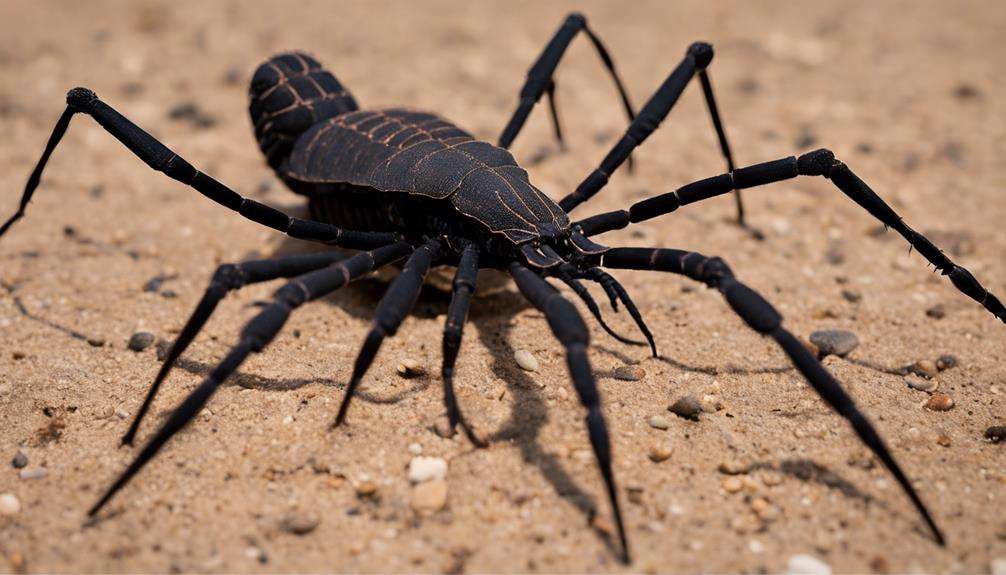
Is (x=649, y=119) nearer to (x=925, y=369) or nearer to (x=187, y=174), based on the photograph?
(x=925, y=369)

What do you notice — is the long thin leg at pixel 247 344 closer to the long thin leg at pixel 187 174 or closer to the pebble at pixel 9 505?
the pebble at pixel 9 505

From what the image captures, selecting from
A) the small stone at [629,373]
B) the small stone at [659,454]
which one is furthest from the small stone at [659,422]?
the small stone at [629,373]

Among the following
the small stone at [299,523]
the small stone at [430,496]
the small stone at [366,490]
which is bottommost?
the small stone at [299,523]

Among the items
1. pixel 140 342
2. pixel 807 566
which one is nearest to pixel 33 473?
pixel 140 342

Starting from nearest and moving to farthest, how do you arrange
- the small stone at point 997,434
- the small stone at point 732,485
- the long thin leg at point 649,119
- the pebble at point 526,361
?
the small stone at point 732,485 → the small stone at point 997,434 → the pebble at point 526,361 → the long thin leg at point 649,119

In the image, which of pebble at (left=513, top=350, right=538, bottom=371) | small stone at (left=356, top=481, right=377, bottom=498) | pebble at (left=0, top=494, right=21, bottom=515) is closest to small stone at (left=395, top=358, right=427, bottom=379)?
pebble at (left=513, top=350, right=538, bottom=371)

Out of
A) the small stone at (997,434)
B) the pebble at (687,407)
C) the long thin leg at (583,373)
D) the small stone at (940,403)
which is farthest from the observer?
the small stone at (940,403)
